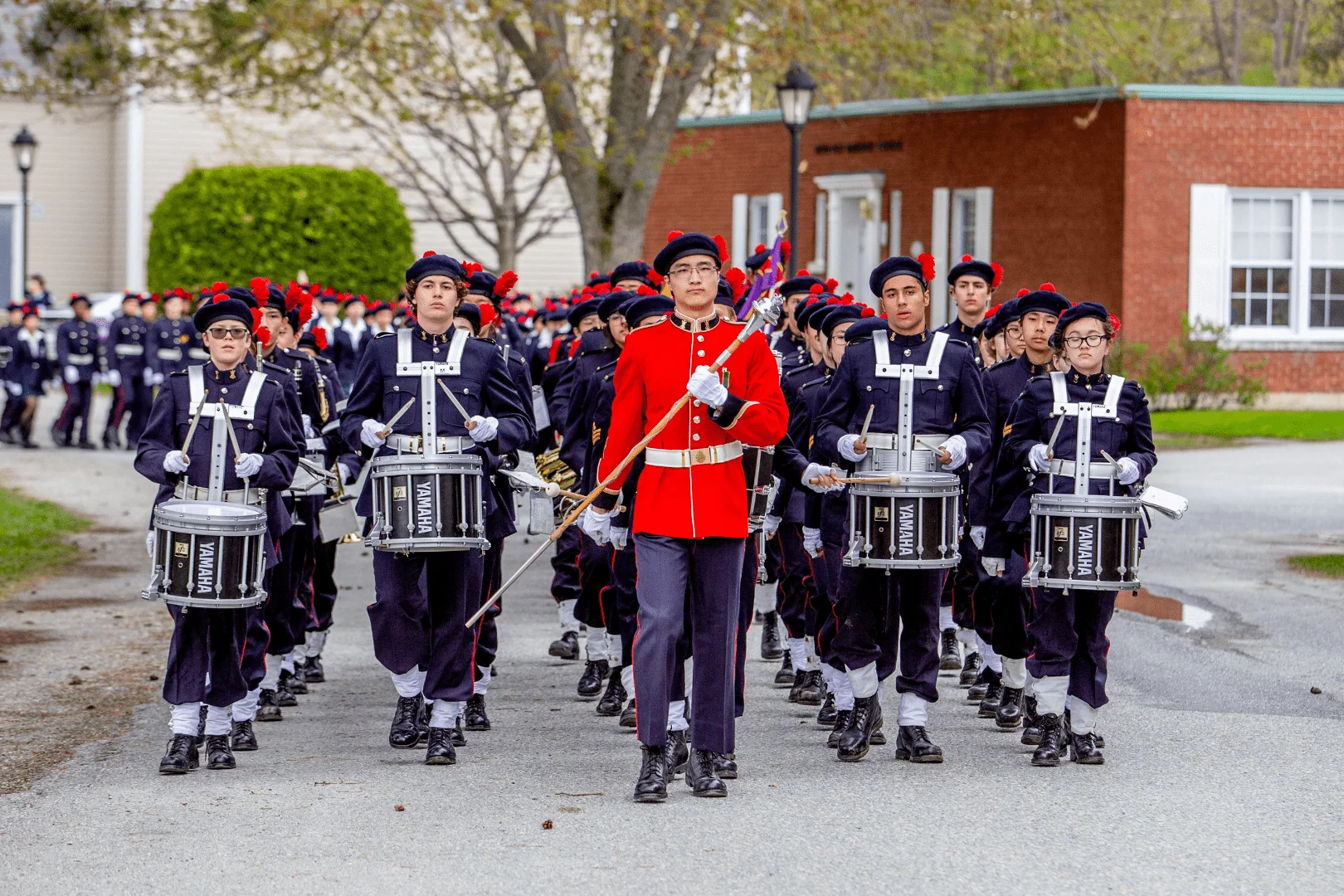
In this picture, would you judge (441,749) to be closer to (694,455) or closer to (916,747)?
(694,455)

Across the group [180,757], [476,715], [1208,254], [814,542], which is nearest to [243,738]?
[180,757]

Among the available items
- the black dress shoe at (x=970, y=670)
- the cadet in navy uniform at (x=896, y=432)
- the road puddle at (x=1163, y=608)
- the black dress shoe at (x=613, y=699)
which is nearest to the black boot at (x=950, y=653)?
the black dress shoe at (x=970, y=670)

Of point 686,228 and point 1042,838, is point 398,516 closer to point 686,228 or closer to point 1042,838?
point 1042,838

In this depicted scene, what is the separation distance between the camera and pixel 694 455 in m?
7.87

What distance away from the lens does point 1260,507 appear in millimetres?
18250

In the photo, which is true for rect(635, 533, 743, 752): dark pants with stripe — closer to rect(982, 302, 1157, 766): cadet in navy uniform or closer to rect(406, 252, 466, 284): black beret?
rect(982, 302, 1157, 766): cadet in navy uniform

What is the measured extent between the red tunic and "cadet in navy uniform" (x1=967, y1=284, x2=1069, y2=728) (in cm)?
179

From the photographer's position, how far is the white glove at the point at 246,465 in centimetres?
831

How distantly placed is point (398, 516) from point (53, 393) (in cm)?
3157

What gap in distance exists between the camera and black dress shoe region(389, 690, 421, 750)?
29.1ft

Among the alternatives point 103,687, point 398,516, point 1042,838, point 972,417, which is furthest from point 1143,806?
point 103,687

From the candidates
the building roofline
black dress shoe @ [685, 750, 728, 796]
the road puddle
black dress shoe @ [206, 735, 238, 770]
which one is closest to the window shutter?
the building roofline

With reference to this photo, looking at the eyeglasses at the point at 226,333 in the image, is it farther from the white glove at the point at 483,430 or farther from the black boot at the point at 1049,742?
the black boot at the point at 1049,742

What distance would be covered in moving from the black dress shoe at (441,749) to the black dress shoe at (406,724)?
10.4 inches
